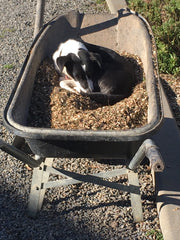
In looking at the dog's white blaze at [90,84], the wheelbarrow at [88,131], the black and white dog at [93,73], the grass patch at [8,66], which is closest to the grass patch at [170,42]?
the wheelbarrow at [88,131]

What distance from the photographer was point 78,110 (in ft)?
9.17

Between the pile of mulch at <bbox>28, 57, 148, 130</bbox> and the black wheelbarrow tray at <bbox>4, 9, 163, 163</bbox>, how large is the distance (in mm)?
119

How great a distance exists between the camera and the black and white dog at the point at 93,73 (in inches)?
128

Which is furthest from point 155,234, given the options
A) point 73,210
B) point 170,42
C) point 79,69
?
point 170,42

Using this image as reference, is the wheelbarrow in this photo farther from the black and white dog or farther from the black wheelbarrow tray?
the black and white dog

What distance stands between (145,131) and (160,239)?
2.86 ft

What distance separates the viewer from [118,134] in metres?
2.06

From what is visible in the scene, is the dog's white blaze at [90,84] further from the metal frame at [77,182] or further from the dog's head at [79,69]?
the metal frame at [77,182]

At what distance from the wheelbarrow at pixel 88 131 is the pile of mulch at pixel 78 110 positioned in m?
0.13

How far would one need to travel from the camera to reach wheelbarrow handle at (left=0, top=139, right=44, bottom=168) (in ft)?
7.14

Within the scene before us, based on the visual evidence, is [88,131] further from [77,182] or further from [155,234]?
[155,234]

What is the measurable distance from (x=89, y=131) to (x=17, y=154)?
540 mm

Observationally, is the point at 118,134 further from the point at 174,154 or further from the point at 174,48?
the point at 174,48

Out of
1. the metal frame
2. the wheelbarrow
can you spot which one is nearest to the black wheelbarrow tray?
the wheelbarrow
